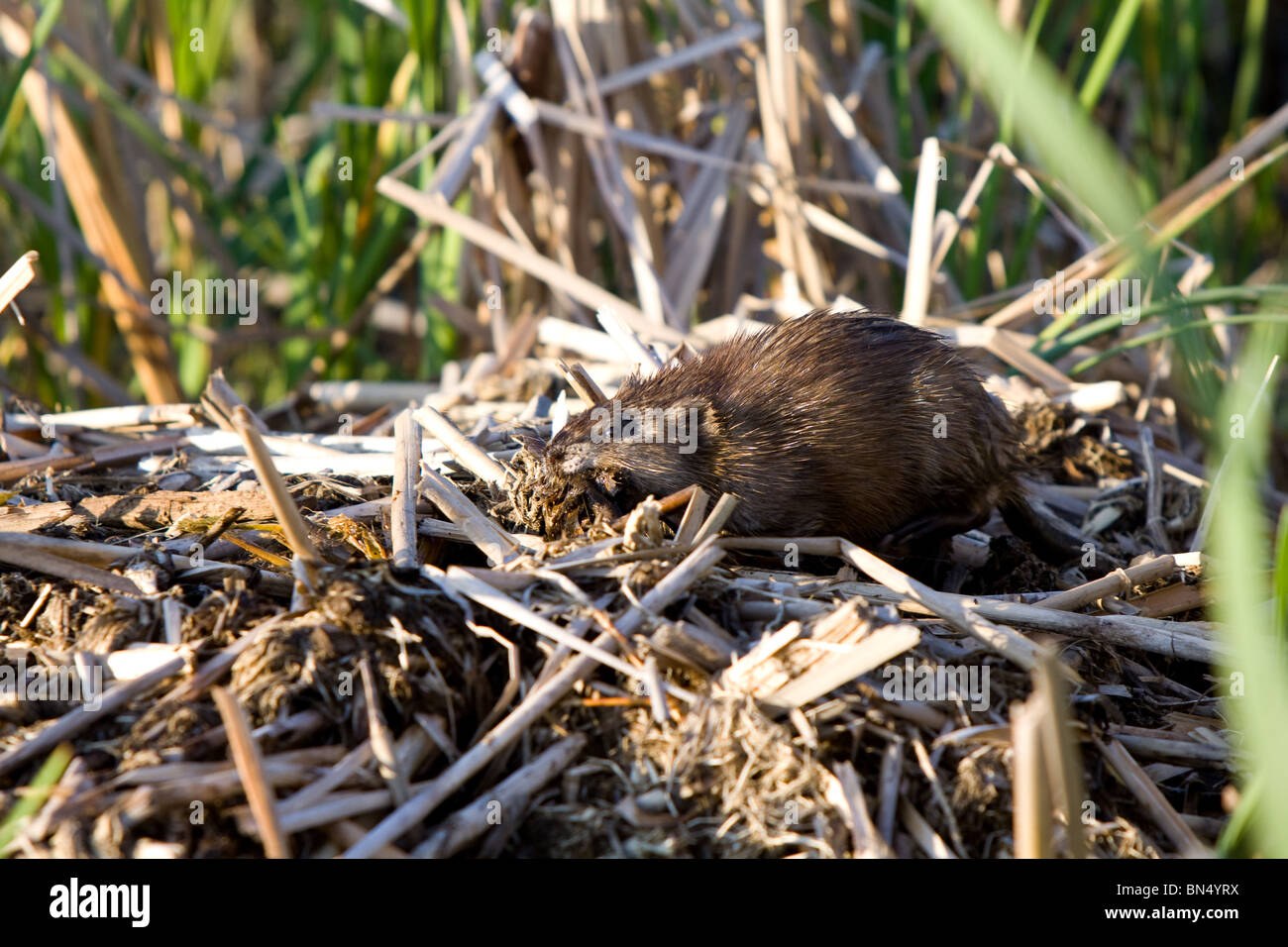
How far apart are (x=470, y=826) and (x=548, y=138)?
12.1ft

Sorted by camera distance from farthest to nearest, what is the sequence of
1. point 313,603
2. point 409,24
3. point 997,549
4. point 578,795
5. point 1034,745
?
point 409,24, point 997,549, point 313,603, point 578,795, point 1034,745

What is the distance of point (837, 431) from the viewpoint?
11.6 feet

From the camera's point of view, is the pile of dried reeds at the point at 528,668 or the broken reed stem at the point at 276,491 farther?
the broken reed stem at the point at 276,491

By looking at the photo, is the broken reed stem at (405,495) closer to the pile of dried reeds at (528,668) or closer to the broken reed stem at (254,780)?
the pile of dried reeds at (528,668)

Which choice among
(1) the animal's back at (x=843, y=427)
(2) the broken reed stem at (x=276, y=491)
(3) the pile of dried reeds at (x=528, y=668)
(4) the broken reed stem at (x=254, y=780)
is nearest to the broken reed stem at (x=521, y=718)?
(3) the pile of dried reeds at (x=528, y=668)

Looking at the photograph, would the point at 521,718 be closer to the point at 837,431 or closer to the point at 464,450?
the point at 464,450

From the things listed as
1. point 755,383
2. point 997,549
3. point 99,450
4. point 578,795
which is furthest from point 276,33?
point 578,795

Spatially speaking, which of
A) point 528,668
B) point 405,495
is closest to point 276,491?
point 405,495

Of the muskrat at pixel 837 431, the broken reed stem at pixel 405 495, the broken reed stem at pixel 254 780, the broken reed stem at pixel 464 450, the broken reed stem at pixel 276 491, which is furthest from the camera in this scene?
the muskrat at pixel 837 431

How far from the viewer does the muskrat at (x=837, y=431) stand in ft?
11.4

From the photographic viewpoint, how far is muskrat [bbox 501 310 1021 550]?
347 centimetres

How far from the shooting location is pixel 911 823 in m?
2.25
